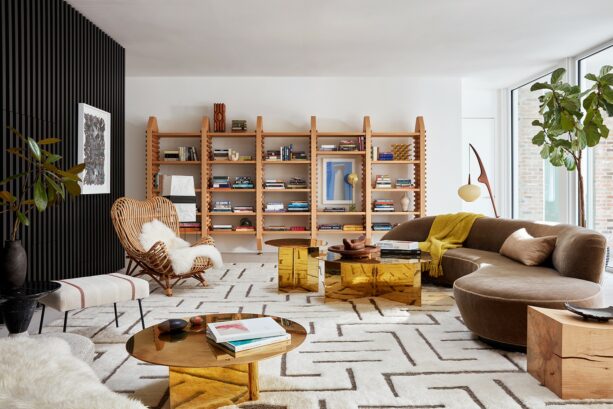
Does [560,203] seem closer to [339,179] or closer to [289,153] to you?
[339,179]

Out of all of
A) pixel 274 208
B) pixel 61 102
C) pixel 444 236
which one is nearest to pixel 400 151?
pixel 274 208

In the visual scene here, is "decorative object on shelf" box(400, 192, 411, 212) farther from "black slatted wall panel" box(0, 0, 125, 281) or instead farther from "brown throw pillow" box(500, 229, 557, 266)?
"black slatted wall panel" box(0, 0, 125, 281)

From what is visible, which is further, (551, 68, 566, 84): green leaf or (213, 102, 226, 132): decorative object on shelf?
(213, 102, 226, 132): decorative object on shelf

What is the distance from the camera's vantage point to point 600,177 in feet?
20.9

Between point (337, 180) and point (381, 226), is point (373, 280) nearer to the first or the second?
point (381, 226)

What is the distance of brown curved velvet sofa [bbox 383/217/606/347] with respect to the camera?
9.78 ft

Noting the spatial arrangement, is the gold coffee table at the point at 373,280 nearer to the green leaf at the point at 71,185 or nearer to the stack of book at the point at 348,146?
the green leaf at the point at 71,185

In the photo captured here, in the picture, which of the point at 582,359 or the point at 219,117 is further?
the point at 219,117

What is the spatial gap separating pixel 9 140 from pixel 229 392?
2.94 meters

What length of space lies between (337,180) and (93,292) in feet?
17.0

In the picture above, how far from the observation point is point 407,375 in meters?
2.68

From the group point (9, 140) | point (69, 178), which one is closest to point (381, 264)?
point (69, 178)

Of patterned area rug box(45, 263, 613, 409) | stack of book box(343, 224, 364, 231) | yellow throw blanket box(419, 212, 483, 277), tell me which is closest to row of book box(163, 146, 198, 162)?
stack of book box(343, 224, 364, 231)

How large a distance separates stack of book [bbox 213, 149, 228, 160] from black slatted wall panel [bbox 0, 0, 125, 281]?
5.47 feet
